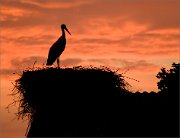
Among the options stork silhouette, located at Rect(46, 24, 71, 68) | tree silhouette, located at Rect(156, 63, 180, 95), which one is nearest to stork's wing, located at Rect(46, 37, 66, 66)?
stork silhouette, located at Rect(46, 24, 71, 68)

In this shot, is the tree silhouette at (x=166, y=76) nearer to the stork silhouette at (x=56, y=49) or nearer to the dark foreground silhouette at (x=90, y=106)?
the dark foreground silhouette at (x=90, y=106)

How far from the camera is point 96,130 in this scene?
866 centimetres

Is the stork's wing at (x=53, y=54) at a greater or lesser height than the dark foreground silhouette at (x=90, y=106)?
greater

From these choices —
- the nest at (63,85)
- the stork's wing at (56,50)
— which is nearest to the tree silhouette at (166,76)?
the nest at (63,85)

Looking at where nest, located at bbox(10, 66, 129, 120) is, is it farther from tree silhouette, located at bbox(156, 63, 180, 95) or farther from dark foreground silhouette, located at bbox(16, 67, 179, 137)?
tree silhouette, located at bbox(156, 63, 180, 95)

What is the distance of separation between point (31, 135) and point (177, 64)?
14.0ft

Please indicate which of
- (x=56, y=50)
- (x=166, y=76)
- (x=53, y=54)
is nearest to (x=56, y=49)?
(x=56, y=50)

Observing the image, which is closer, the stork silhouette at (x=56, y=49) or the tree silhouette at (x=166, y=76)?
the tree silhouette at (x=166, y=76)

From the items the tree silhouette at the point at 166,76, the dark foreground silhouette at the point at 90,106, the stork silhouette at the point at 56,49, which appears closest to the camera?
the dark foreground silhouette at the point at 90,106

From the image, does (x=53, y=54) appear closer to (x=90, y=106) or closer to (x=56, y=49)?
(x=56, y=49)

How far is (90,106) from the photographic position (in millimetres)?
9016

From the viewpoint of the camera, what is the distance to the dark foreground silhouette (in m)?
8.20

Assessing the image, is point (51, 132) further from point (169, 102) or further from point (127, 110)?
point (169, 102)

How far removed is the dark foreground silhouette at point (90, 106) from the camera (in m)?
8.20
